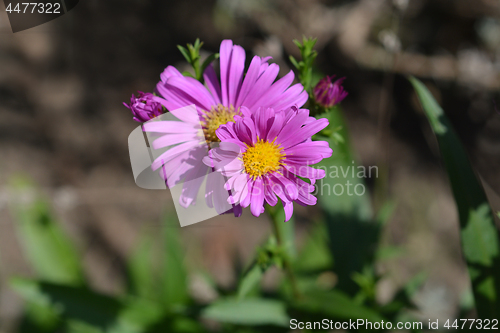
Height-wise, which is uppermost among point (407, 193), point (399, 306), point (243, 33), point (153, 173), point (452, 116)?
point (243, 33)

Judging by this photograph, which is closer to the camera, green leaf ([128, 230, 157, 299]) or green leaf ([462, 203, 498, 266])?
green leaf ([462, 203, 498, 266])

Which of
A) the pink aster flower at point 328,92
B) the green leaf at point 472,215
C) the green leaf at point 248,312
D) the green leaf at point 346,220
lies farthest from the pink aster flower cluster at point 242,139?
the green leaf at point 346,220

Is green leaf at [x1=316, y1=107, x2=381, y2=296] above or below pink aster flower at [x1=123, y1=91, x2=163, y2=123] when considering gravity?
below

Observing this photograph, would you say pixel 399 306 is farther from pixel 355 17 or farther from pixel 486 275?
pixel 355 17

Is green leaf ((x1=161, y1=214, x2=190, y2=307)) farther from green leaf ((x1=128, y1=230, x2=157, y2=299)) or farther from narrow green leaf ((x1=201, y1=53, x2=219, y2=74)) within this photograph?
narrow green leaf ((x1=201, y1=53, x2=219, y2=74))

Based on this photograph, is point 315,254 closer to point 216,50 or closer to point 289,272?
point 289,272

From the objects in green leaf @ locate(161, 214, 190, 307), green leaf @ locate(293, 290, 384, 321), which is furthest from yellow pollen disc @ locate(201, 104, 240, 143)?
green leaf @ locate(161, 214, 190, 307)

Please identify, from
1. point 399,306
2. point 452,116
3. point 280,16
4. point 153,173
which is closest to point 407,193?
point 452,116
